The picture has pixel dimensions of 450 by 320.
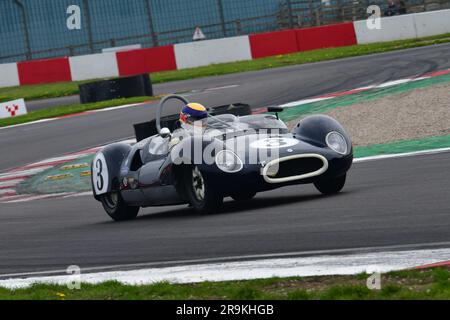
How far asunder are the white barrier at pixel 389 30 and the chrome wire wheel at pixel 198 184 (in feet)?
65.4

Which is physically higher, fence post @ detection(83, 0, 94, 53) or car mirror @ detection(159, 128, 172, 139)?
fence post @ detection(83, 0, 94, 53)

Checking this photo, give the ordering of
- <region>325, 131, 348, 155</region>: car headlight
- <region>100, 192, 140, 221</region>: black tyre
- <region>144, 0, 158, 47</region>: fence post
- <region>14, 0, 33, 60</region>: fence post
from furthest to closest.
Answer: <region>14, 0, 33, 60</region>: fence post < <region>144, 0, 158, 47</region>: fence post < <region>100, 192, 140, 221</region>: black tyre < <region>325, 131, 348, 155</region>: car headlight

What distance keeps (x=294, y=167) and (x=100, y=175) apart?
8.81ft

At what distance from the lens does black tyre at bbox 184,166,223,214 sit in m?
9.51

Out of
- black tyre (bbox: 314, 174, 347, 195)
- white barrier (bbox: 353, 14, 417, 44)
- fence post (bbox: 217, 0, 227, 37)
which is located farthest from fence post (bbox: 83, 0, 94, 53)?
black tyre (bbox: 314, 174, 347, 195)

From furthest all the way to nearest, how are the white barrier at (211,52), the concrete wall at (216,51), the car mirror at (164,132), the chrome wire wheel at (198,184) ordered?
the white barrier at (211,52) < the concrete wall at (216,51) < the car mirror at (164,132) < the chrome wire wheel at (198,184)

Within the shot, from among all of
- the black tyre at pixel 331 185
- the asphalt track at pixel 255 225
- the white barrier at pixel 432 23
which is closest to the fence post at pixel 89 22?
the white barrier at pixel 432 23

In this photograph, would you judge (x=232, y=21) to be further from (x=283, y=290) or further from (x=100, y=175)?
(x=283, y=290)

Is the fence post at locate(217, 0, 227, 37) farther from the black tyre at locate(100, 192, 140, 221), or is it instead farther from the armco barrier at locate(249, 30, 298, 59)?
the black tyre at locate(100, 192, 140, 221)

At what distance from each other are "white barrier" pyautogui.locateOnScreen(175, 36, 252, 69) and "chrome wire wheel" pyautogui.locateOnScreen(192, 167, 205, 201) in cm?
2105

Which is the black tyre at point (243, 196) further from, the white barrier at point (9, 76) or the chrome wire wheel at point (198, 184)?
the white barrier at point (9, 76)

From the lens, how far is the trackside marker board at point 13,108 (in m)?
25.6

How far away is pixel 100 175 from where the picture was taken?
446 inches

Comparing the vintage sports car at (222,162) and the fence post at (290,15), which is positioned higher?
the fence post at (290,15)
